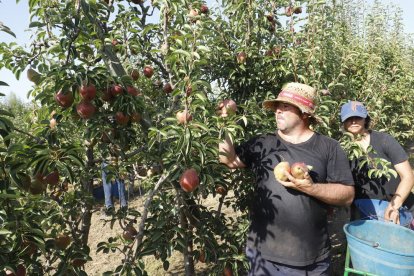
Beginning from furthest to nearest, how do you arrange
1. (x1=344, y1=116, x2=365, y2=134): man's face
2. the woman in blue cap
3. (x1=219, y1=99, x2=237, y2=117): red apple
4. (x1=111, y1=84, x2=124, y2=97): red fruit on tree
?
(x1=344, y1=116, x2=365, y2=134): man's face → the woman in blue cap → (x1=219, y1=99, x2=237, y2=117): red apple → (x1=111, y1=84, x2=124, y2=97): red fruit on tree

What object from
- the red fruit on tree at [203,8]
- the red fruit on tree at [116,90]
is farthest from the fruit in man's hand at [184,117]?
the red fruit on tree at [203,8]

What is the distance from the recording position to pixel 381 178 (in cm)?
272

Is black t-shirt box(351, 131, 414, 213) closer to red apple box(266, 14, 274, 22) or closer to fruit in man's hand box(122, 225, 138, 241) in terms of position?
red apple box(266, 14, 274, 22)

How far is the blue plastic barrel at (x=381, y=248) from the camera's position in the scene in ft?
6.17

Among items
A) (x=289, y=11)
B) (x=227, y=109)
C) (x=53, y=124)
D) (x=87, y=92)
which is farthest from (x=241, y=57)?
(x=53, y=124)

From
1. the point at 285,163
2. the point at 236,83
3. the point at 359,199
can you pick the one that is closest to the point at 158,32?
the point at 236,83

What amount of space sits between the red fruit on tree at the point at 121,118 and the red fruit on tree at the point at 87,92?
7.9 inches

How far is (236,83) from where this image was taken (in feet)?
9.81

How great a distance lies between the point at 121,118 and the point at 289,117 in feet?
3.20

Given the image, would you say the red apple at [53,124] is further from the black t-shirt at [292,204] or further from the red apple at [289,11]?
the red apple at [289,11]

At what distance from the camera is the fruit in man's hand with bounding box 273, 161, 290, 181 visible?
6.09ft

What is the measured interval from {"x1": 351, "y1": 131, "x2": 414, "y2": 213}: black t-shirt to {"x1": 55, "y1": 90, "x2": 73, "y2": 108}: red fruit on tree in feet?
6.95

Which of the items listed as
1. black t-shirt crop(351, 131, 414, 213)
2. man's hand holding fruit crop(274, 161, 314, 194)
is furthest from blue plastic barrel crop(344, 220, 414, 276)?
man's hand holding fruit crop(274, 161, 314, 194)

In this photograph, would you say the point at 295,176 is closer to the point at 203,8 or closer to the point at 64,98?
the point at 64,98
